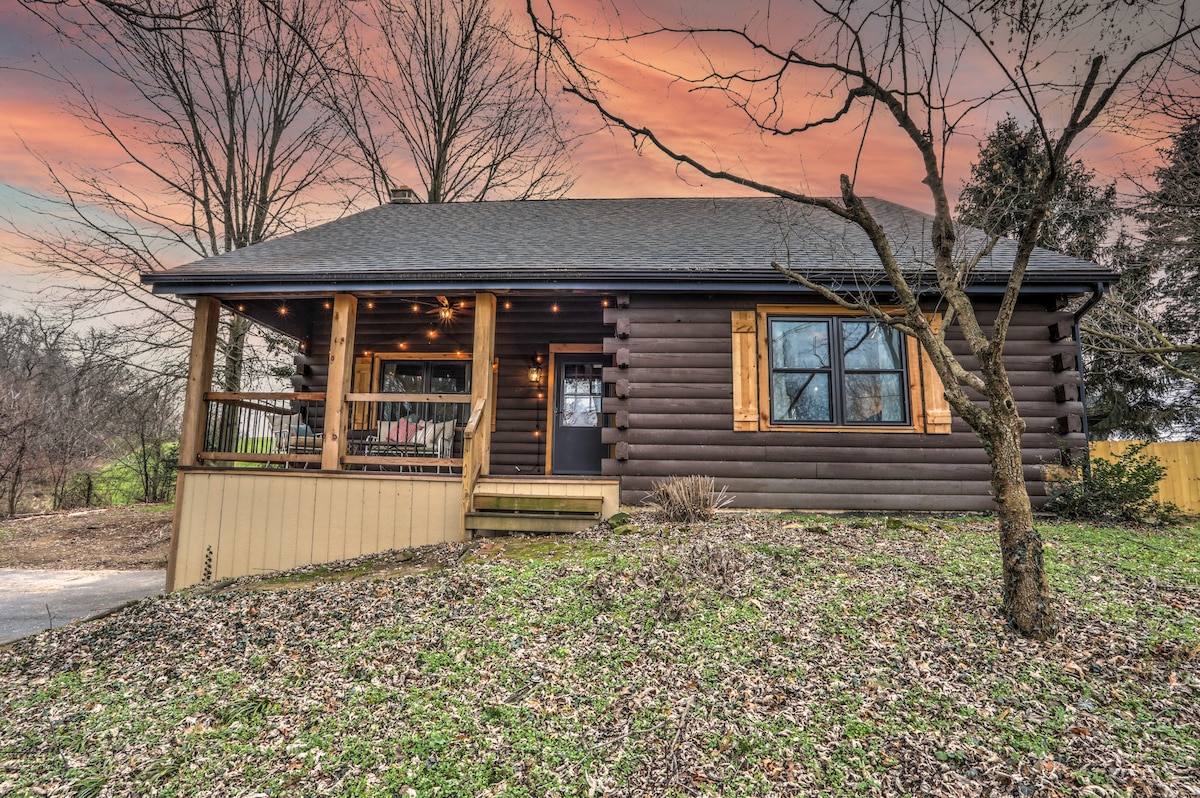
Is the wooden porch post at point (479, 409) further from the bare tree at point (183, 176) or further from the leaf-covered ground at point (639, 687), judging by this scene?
the bare tree at point (183, 176)

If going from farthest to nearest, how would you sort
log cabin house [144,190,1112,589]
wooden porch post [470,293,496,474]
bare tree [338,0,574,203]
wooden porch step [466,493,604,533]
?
1. bare tree [338,0,574,203]
2. wooden porch post [470,293,496,474]
3. log cabin house [144,190,1112,589]
4. wooden porch step [466,493,604,533]

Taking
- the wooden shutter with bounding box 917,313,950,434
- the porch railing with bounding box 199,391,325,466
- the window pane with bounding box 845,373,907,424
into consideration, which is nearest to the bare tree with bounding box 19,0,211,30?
the porch railing with bounding box 199,391,325,466

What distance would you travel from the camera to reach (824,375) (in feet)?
23.0

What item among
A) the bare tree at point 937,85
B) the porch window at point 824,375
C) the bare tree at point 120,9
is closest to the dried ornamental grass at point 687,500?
the porch window at point 824,375

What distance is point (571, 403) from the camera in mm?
9203

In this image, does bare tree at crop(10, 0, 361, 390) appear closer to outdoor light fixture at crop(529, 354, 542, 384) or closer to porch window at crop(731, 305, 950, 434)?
outdoor light fixture at crop(529, 354, 542, 384)

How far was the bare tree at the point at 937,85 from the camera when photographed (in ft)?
10.3

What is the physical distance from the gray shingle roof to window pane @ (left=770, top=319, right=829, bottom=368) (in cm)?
61

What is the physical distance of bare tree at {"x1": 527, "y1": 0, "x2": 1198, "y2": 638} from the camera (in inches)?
124

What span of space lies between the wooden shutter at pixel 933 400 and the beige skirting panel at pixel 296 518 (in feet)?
18.8

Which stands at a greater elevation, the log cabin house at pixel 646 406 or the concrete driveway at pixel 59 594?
the log cabin house at pixel 646 406

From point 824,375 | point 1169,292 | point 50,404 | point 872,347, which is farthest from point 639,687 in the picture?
point 50,404

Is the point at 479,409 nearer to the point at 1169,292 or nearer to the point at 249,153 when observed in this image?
the point at 249,153

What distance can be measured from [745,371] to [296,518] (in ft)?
18.6
